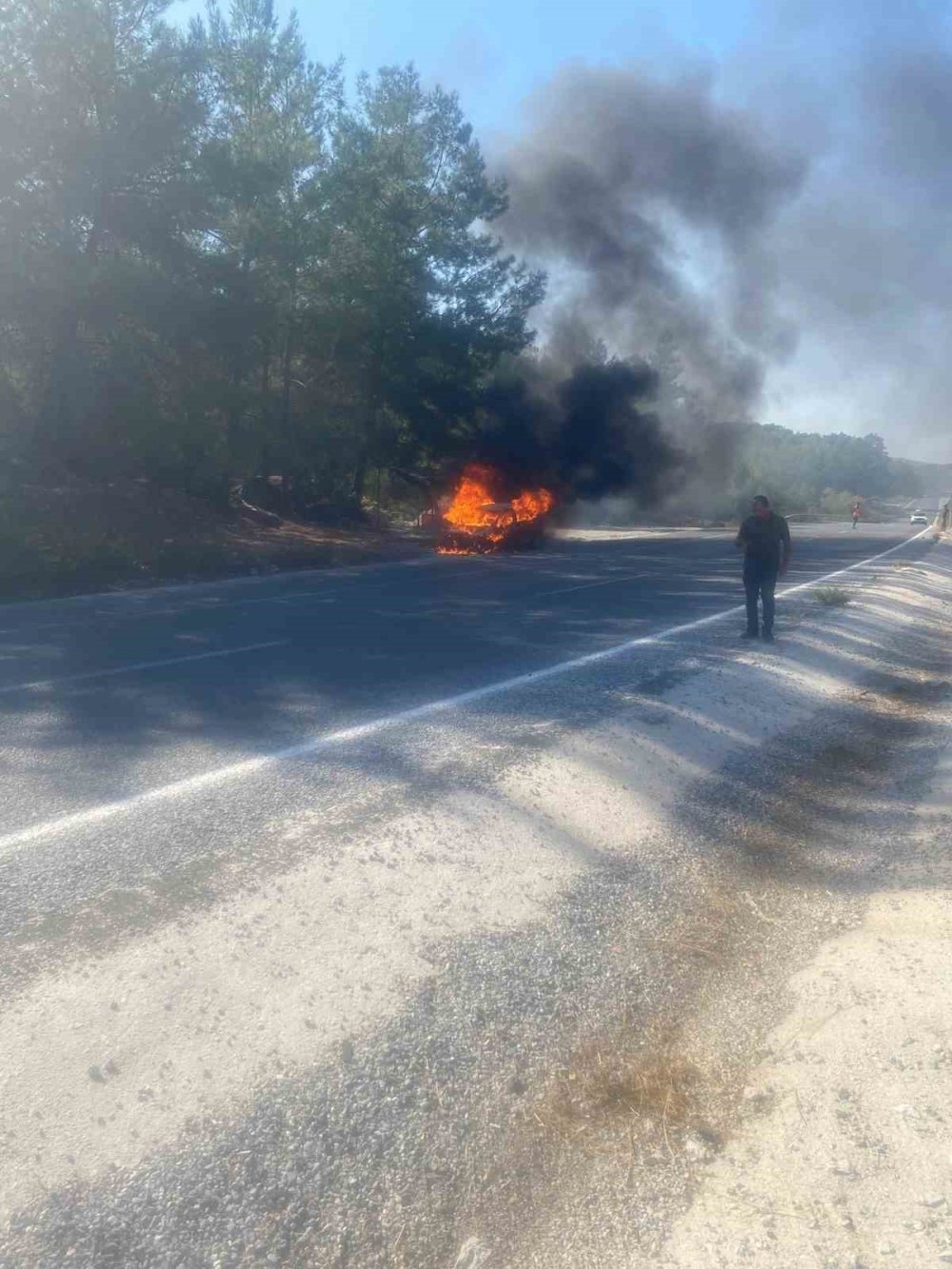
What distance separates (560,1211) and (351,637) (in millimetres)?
9323

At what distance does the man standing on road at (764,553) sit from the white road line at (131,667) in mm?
4817

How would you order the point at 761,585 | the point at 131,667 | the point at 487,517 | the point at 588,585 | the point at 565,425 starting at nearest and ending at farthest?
the point at 131,667 < the point at 761,585 < the point at 588,585 < the point at 487,517 < the point at 565,425

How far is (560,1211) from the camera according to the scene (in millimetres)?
3334

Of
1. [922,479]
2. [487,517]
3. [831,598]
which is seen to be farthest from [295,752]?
[922,479]

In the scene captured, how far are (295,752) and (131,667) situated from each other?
3.76 m

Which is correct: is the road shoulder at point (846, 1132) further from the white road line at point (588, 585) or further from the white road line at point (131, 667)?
the white road line at point (588, 585)

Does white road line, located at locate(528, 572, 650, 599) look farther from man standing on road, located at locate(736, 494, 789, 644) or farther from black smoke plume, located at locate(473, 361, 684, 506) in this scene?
black smoke plume, located at locate(473, 361, 684, 506)

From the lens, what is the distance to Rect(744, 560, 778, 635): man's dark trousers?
12391mm

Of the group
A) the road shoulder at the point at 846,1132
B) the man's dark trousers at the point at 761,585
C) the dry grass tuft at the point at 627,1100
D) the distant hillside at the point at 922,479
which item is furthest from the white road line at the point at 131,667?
the distant hillside at the point at 922,479

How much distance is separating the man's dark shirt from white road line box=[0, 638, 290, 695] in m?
4.85

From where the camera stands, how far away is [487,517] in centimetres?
3372

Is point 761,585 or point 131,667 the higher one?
point 761,585

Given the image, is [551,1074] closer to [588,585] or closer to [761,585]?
[761,585]

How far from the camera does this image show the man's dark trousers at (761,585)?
12391 mm
